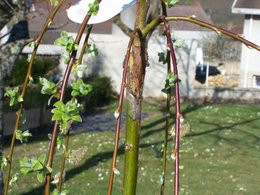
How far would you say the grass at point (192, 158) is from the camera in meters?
7.46

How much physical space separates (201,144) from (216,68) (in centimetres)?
1614

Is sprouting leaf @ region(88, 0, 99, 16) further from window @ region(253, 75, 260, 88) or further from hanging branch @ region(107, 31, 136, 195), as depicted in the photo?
window @ region(253, 75, 260, 88)

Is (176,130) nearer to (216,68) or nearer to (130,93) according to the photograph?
(130,93)

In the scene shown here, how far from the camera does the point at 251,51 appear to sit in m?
19.4

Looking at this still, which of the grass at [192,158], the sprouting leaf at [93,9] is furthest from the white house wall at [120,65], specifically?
the sprouting leaf at [93,9]

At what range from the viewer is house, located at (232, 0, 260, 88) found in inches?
756

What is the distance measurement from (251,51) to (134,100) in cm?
1839

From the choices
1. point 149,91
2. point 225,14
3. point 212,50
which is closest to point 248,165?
point 149,91

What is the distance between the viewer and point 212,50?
28078 mm

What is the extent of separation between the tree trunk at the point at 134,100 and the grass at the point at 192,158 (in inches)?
168

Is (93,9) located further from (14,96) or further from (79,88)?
(14,96)

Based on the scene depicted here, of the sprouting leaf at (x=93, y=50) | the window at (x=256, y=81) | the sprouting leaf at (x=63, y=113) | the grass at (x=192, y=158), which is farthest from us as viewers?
the window at (x=256, y=81)

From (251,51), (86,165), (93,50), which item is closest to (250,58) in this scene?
(251,51)

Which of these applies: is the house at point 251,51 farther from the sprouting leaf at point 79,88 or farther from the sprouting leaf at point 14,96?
the sprouting leaf at point 79,88
